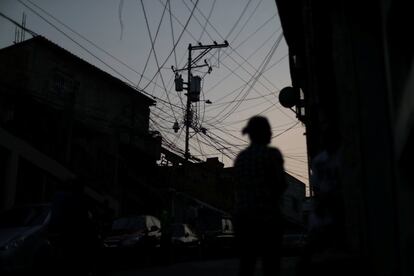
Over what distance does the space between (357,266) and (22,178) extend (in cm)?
1716

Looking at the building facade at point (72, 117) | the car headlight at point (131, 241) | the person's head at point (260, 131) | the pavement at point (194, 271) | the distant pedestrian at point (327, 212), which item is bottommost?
the pavement at point (194, 271)

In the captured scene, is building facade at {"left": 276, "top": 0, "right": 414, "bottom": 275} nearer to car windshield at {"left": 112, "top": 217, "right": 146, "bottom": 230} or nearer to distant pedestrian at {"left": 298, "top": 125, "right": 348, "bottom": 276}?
distant pedestrian at {"left": 298, "top": 125, "right": 348, "bottom": 276}

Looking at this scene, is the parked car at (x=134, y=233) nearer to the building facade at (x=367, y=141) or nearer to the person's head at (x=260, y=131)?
the building facade at (x=367, y=141)

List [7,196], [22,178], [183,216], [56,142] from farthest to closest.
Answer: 1. [183,216]
2. [56,142]
3. [22,178]
4. [7,196]

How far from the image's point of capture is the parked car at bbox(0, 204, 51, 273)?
8562 mm

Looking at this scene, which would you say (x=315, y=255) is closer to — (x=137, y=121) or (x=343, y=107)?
(x=343, y=107)

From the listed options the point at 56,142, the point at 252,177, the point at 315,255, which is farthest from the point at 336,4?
the point at 56,142

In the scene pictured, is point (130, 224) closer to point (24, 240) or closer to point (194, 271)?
point (194, 271)

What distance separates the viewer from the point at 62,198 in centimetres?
737

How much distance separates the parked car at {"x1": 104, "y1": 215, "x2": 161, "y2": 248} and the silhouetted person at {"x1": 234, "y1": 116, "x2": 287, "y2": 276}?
10.8 meters

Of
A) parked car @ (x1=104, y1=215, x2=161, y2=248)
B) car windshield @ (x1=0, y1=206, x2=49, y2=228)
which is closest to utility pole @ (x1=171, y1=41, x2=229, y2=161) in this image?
parked car @ (x1=104, y1=215, x2=161, y2=248)

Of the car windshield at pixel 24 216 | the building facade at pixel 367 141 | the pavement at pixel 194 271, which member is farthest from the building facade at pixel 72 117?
the building facade at pixel 367 141

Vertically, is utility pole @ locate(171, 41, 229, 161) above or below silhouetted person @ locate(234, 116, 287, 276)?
above

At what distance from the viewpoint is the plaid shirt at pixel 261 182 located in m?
4.13
